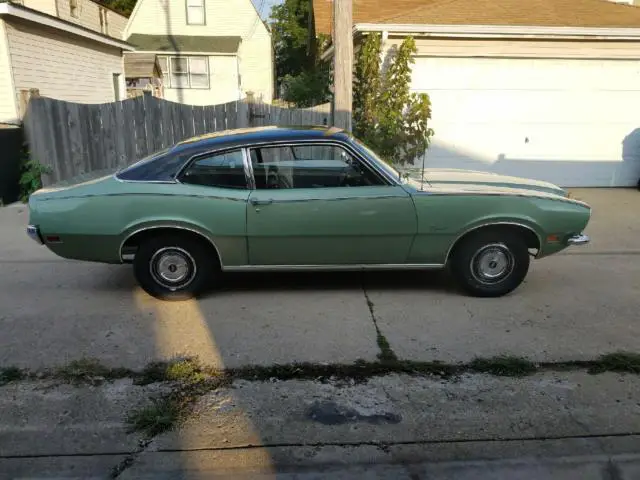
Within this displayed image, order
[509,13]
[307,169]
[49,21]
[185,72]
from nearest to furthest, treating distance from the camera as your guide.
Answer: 1. [307,169]
2. [509,13]
3. [49,21]
4. [185,72]

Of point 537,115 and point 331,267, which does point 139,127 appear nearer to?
point 331,267

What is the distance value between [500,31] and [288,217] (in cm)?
691

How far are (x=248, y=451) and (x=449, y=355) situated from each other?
166 centimetres

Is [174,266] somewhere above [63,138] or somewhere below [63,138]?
below

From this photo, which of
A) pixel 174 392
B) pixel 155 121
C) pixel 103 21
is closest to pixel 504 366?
pixel 174 392

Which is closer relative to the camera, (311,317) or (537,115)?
(311,317)

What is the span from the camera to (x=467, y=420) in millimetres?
3080

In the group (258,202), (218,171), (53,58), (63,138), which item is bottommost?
(258,202)

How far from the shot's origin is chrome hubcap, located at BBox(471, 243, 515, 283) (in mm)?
4727

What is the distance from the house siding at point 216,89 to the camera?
23156 mm

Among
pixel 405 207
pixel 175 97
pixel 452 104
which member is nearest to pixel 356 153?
pixel 405 207

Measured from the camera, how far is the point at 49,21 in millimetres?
11930

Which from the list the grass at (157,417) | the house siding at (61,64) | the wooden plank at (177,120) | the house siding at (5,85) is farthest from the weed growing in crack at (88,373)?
the house siding at (61,64)

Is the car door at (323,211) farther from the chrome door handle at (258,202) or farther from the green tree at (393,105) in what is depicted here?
the green tree at (393,105)
